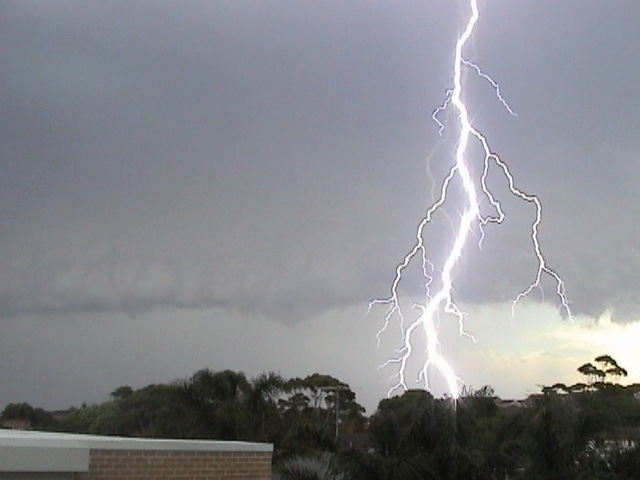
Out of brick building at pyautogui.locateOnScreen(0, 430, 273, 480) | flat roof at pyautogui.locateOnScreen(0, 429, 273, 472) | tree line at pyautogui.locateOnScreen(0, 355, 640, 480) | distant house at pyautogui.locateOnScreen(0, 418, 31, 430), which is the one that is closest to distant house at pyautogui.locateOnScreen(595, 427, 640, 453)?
tree line at pyautogui.locateOnScreen(0, 355, 640, 480)

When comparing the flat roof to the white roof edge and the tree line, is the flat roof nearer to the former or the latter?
the white roof edge

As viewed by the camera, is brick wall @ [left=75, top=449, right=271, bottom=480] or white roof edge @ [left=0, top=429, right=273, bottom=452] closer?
white roof edge @ [left=0, top=429, right=273, bottom=452]

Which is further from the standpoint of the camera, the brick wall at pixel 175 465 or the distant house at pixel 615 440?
the distant house at pixel 615 440

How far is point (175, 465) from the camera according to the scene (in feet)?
36.4

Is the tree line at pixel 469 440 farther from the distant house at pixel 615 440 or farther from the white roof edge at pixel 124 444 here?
the white roof edge at pixel 124 444

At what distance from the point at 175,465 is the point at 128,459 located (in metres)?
0.65

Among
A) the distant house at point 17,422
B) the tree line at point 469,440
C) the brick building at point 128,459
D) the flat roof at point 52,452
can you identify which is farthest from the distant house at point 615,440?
the distant house at point 17,422

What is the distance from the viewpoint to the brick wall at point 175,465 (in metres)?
10.5

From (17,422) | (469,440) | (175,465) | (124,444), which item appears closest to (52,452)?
(124,444)

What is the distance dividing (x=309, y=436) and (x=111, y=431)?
71.8 feet

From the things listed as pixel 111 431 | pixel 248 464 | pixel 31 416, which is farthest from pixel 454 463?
pixel 31 416

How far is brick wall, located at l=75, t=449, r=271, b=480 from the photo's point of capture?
10.5m

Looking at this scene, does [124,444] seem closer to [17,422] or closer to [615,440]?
[615,440]

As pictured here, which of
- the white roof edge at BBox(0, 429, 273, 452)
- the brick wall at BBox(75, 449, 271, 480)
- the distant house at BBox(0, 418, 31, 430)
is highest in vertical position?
the distant house at BBox(0, 418, 31, 430)
